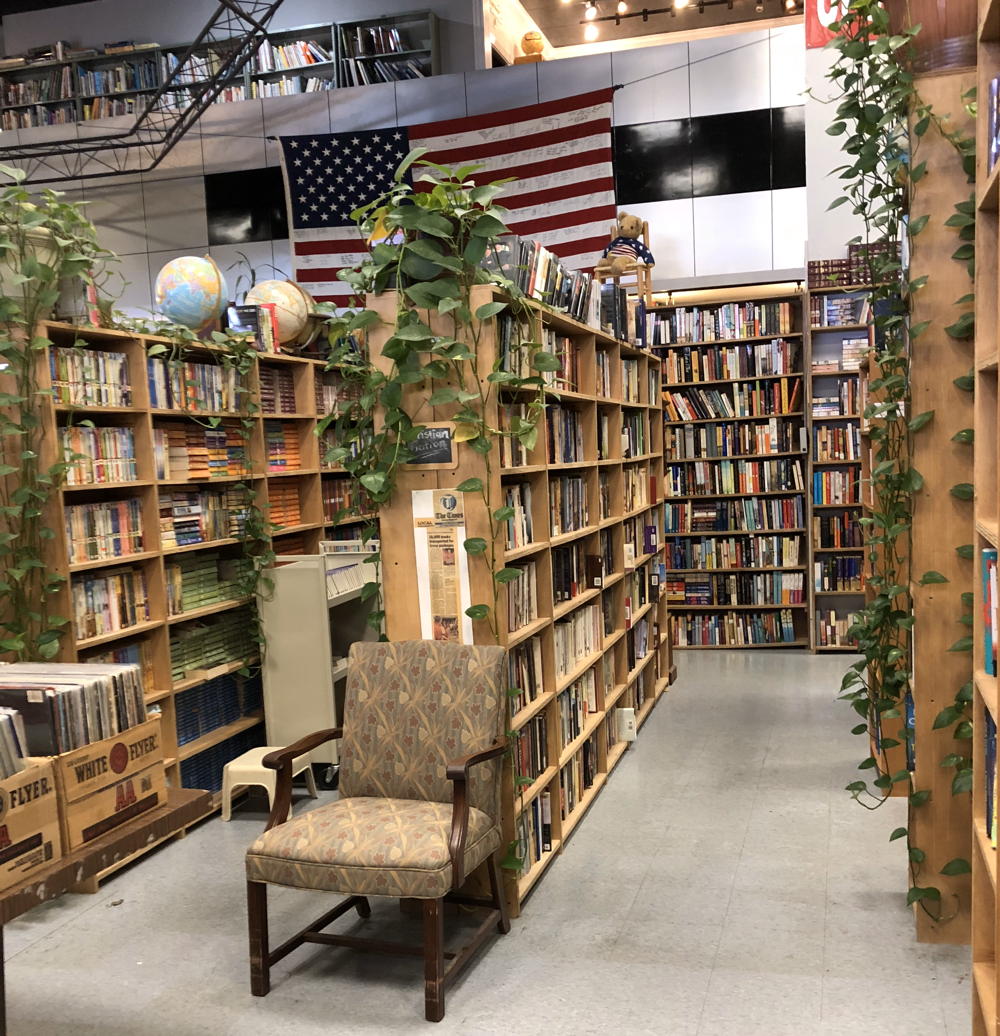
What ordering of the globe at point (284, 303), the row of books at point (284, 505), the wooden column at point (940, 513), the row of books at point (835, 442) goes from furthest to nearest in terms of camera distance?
the row of books at point (835, 442), the row of books at point (284, 505), the globe at point (284, 303), the wooden column at point (940, 513)

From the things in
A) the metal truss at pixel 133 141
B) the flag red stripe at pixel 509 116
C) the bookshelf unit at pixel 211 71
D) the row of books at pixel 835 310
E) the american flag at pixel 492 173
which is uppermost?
the bookshelf unit at pixel 211 71

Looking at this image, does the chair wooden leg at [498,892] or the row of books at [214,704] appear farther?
the row of books at [214,704]

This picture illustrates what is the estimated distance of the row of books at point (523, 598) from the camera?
145 inches

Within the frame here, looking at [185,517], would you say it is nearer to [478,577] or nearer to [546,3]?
[478,577]

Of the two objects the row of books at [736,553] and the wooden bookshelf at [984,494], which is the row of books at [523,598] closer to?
the wooden bookshelf at [984,494]

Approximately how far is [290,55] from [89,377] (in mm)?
7086

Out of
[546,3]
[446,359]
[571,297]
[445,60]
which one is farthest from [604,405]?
[546,3]

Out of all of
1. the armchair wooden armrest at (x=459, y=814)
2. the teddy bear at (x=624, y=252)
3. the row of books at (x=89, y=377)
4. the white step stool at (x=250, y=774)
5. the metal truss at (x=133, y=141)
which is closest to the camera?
the armchair wooden armrest at (x=459, y=814)

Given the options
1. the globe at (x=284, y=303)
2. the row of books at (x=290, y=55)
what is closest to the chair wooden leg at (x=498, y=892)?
the globe at (x=284, y=303)

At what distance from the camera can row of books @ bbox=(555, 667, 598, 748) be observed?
4.29 meters

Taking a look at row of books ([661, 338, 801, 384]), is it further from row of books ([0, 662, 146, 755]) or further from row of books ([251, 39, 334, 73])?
row of books ([0, 662, 146, 755])

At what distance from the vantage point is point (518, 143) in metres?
8.47

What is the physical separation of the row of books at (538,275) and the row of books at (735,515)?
12.2 ft

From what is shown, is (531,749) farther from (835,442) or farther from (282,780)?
(835,442)
